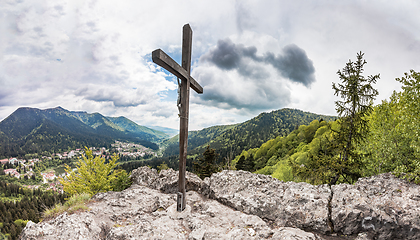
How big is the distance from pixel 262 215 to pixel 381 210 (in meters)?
3.47

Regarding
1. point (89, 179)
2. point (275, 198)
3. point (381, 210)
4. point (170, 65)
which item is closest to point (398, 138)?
point (381, 210)

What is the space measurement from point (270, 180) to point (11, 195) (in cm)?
19975

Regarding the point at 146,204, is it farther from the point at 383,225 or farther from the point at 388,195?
the point at 388,195

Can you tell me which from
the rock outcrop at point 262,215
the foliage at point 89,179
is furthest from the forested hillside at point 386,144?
the foliage at point 89,179

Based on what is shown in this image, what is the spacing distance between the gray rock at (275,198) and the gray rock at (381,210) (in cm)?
44

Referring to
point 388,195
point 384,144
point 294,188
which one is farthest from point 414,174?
point 384,144

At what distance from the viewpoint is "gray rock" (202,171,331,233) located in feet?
17.6

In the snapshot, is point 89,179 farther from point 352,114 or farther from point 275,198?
point 352,114

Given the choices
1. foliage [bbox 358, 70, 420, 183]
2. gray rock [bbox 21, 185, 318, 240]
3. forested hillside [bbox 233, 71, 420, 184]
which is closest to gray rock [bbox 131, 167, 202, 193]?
gray rock [bbox 21, 185, 318, 240]

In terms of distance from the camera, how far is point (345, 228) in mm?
4926

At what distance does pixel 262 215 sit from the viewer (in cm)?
611

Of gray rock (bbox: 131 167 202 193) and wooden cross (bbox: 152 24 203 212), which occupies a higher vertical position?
wooden cross (bbox: 152 24 203 212)

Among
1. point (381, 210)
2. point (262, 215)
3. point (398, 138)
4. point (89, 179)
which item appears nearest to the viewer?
point (381, 210)

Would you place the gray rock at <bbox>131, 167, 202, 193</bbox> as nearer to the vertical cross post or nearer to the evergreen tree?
the vertical cross post
